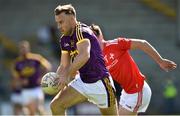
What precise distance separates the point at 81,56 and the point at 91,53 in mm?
440

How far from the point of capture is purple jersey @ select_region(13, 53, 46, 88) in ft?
57.4

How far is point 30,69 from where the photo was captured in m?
17.7

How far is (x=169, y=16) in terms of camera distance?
73.7 ft

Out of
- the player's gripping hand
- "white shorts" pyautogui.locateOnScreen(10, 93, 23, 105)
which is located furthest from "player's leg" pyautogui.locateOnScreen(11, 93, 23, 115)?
the player's gripping hand

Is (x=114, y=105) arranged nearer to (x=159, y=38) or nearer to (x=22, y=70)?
(x=22, y=70)

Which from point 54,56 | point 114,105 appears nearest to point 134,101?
point 114,105

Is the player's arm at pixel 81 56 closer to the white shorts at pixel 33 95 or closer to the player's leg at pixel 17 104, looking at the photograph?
the white shorts at pixel 33 95

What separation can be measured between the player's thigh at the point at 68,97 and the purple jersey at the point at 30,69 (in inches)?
299

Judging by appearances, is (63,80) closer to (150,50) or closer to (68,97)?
(68,97)

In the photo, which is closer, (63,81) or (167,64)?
(63,81)

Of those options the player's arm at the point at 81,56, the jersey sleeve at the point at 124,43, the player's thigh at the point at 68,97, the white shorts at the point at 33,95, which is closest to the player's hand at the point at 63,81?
the player's arm at the point at 81,56

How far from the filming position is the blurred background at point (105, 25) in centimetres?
2222

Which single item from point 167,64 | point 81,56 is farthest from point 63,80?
point 167,64

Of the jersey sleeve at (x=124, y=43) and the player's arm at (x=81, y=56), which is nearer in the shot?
the player's arm at (x=81, y=56)
